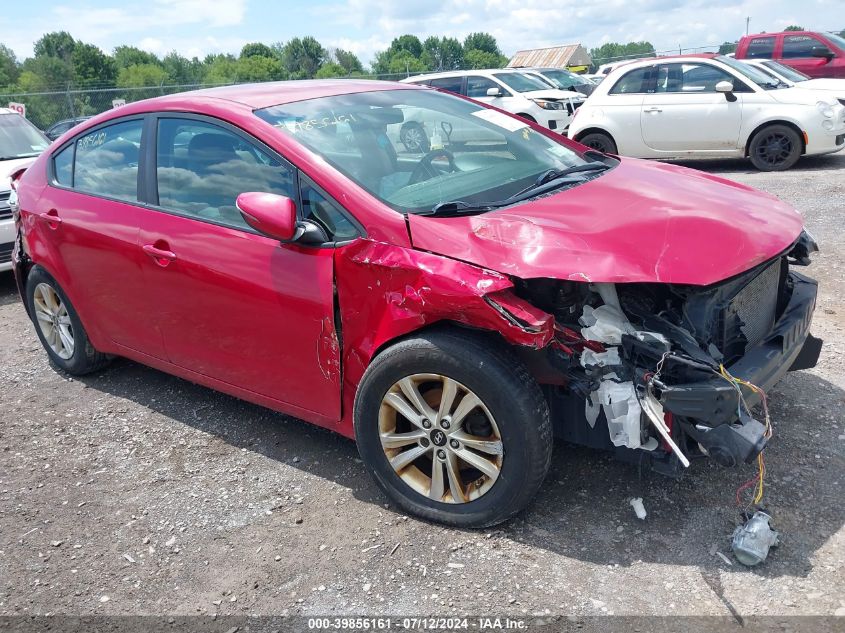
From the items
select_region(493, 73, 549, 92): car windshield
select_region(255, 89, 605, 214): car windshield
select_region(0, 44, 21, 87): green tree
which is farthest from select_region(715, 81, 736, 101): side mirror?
select_region(0, 44, 21, 87): green tree

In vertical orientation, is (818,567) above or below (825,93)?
below

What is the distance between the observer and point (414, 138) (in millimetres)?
3658

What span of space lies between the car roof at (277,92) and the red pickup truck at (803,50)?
13.5 m

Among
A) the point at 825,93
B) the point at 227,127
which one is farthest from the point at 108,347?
the point at 825,93

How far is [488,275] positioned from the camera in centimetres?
274

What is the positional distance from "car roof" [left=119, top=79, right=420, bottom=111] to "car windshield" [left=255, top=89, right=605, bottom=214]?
80mm

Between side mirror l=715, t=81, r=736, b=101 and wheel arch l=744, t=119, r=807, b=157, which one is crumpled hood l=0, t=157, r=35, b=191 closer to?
side mirror l=715, t=81, r=736, b=101

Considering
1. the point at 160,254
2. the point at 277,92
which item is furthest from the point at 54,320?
the point at 277,92

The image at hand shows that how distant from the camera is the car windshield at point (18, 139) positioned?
331 inches

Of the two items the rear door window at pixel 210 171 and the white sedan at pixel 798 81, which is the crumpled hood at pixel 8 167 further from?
the white sedan at pixel 798 81

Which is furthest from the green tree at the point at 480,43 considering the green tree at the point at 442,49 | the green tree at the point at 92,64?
the green tree at the point at 92,64

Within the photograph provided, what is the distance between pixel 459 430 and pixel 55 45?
84134mm

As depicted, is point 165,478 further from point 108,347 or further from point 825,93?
point 825,93

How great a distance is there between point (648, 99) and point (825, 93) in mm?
2329
